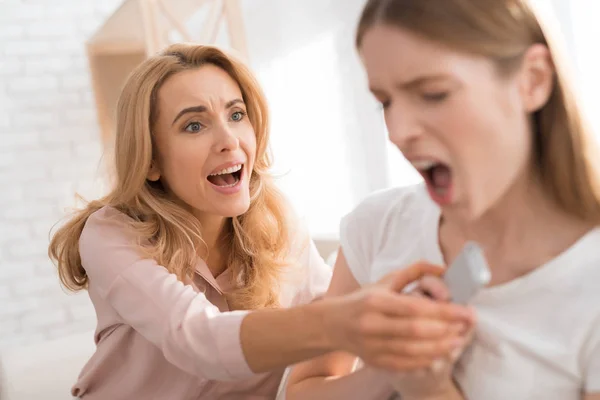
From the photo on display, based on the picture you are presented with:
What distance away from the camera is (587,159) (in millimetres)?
966

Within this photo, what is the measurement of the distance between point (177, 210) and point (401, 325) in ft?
3.20

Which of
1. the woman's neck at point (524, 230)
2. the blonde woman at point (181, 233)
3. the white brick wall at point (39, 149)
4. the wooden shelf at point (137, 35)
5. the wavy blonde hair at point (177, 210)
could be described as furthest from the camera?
the white brick wall at point (39, 149)

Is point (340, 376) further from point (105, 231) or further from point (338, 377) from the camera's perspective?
point (105, 231)

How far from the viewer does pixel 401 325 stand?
2.68 feet

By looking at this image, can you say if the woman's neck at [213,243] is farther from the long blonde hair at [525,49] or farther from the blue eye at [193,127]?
the long blonde hair at [525,49]

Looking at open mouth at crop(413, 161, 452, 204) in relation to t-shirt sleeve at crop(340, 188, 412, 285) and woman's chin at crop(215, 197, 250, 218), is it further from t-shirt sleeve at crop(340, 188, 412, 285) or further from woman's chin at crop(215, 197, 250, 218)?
woman's chin at crop(215, 197, 250, 218)

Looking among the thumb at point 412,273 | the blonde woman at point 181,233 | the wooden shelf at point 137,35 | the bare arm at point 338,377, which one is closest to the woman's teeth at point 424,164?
the thumb at point 412,273

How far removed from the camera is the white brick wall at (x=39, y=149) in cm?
441

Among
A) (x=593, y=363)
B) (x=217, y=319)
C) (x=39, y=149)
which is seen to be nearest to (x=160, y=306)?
(x=217, y=319)

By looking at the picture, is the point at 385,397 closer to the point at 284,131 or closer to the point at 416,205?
the point at 416,205

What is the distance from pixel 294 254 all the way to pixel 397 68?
99cm

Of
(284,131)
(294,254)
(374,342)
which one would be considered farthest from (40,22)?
(374,342)

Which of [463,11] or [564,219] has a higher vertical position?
[463,11]

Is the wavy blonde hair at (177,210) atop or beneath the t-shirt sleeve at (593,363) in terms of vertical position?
atop
